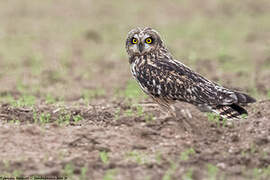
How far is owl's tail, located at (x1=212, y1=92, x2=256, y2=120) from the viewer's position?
26.2ft

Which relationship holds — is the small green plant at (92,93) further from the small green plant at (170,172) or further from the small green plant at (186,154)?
the small green plant at (170,172)

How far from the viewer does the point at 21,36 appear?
17734 millimetres

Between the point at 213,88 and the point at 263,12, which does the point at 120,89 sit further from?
the point at 263,12

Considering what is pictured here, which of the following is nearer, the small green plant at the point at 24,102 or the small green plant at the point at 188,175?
the small green plant at the point at 188,175

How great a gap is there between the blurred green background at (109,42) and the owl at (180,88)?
9.84 ft

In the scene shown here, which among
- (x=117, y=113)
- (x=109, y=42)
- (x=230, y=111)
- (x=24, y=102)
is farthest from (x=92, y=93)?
(x=109, y=42)

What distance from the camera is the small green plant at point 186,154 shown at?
7.15 meters

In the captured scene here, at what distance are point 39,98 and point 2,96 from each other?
0.85 metres

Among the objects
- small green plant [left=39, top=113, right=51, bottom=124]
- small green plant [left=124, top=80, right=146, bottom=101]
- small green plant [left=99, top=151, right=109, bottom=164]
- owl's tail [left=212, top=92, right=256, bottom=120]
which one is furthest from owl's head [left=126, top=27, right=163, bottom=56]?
small green plant [left=99, top=151, right=109, bottom=164]

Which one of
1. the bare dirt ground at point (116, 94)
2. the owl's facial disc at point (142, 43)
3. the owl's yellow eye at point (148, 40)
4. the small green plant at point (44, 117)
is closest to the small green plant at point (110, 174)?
the bare dirt ground at point (116, 94)

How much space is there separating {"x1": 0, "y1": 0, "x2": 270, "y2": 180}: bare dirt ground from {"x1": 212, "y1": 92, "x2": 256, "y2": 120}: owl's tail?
0.18 m

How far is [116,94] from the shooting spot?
1188 centimetres

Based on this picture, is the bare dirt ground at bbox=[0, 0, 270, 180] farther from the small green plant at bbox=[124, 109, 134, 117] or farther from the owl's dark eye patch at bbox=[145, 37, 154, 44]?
the owl's dark eye patch at bbox=[145, 37, 154, 44]

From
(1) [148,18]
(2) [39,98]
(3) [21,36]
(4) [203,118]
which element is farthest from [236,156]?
(1) [148,18]
